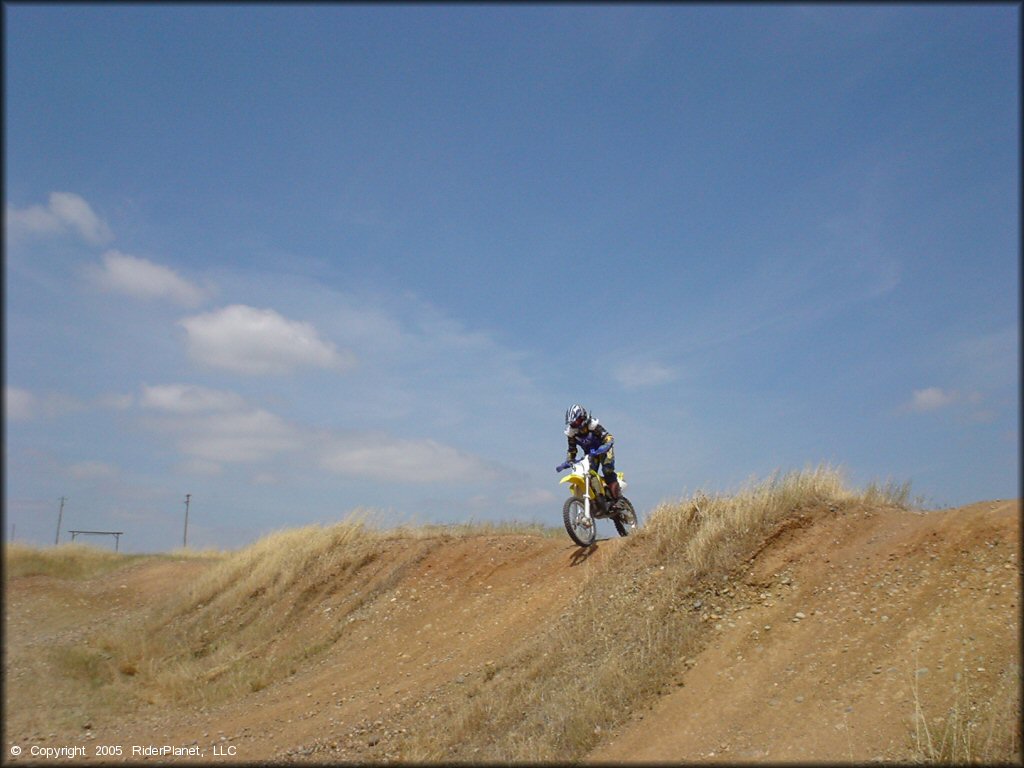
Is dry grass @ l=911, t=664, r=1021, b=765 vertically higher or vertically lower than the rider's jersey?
lower

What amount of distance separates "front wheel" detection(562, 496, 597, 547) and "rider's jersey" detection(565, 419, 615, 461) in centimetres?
93

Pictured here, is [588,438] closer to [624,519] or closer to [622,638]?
[624,519]

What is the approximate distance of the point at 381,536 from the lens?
55.0 ft

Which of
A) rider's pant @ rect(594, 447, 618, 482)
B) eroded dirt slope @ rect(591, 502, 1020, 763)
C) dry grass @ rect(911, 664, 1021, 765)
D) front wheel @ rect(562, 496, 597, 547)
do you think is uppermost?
rider's pant @ rect(594, 447, 618, 482)

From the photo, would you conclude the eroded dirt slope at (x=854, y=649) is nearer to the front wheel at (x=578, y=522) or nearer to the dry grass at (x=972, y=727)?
the dry grass at (x=972, y=727)

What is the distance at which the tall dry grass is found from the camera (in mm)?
7422

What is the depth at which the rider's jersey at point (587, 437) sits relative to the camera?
12539 mm

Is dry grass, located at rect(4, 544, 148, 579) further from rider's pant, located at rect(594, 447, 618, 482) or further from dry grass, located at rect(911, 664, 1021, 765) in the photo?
dry grass, located at rect(911, 664, 1021, 765)

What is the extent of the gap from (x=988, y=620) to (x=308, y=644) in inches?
427

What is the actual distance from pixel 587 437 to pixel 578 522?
161cm

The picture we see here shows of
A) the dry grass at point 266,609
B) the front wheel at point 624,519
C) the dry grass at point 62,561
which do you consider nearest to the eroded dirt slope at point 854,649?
the front wheel at point 624,519

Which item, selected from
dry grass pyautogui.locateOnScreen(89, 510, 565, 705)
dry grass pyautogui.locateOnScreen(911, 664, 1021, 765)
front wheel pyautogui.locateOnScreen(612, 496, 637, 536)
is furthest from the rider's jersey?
dry grass pyautogui.locateOnScreen(911, 664, 1021, 765)

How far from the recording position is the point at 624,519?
13711mm

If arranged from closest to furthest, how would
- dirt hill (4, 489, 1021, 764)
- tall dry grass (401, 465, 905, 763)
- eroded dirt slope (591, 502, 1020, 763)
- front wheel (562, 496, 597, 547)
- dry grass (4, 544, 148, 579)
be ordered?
eroded dirt slope (591, 502, 1020, 763) < dirt hill (4, 489, 1021, 764) < tall dry grass (401, 465, 905, 763) < front wheel (562, 496, 597, 547) < dry grass (4, 544, 148, 579)
